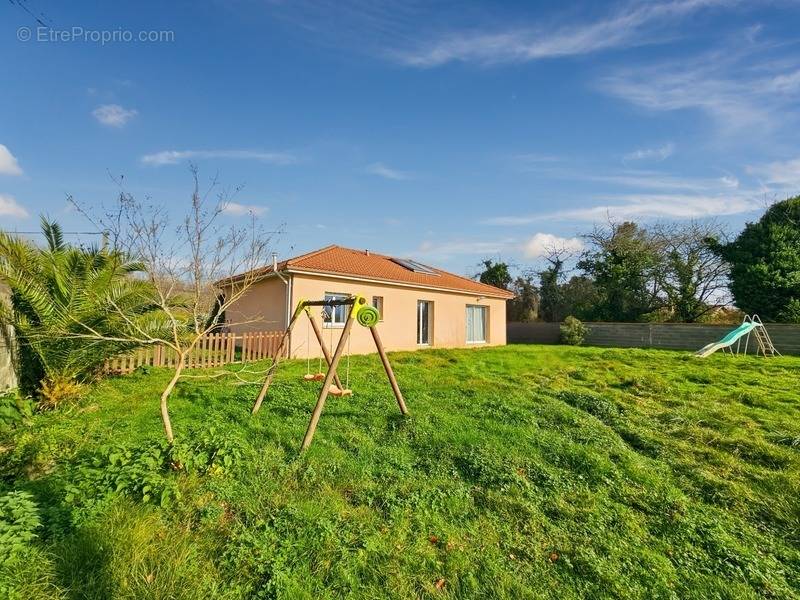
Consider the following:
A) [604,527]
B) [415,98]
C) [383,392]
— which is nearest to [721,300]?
[415,98]

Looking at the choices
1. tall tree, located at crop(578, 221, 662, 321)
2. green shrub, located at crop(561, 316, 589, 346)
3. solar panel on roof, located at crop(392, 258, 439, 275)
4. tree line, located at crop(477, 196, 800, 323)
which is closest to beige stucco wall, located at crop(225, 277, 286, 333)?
solar panel on roof, located at crop(392, 258, 439, 275)

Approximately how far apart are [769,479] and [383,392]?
18.2 feet

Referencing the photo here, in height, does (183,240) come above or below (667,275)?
below

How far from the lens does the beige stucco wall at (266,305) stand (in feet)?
44.0

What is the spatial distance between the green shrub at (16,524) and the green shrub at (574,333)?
22464 mm

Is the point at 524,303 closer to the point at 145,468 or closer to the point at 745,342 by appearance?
the point at 745,342

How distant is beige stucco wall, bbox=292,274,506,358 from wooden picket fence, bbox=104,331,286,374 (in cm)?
110

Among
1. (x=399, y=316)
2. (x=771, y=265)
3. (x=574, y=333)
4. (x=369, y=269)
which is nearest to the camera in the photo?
(x=369, y=269)

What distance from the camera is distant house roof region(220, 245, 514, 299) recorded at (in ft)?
43.8

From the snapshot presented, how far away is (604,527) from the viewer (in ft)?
11.8

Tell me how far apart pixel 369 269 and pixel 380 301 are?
1.35 m

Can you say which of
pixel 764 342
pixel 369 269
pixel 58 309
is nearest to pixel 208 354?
pixel 58 309

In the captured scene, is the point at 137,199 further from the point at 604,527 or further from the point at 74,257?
the point at 604,527

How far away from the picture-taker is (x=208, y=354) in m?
11.5
